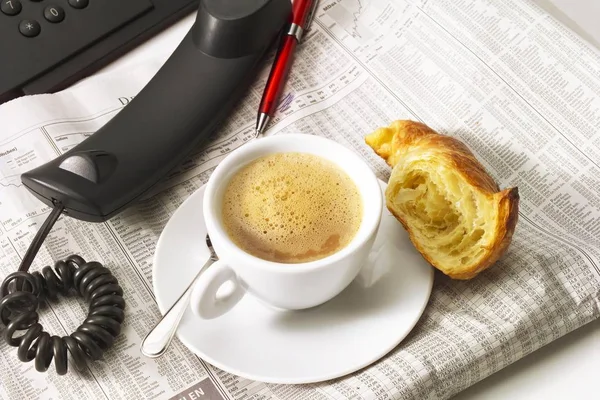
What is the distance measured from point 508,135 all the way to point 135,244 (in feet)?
1.22

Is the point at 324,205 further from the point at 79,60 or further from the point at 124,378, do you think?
the point at 79,60

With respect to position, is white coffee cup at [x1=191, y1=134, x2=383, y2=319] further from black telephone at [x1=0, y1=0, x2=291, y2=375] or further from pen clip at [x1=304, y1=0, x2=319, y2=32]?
pen clip at [x1=304, y1=0, x2=319, y2=32]

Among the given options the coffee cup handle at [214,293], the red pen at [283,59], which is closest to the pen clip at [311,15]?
the red pen at [283,59]

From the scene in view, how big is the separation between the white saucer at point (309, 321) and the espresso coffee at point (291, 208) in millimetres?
71

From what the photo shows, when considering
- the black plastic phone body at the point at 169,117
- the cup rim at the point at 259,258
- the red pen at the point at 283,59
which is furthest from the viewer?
the red pen at the point at 283,59

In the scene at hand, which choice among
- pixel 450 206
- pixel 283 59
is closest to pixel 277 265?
pixel 450 206

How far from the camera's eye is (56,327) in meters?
0.63

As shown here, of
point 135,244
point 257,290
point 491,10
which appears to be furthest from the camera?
point 491,10

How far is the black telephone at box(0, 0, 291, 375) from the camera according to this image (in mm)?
597

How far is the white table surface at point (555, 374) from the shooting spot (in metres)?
0.60

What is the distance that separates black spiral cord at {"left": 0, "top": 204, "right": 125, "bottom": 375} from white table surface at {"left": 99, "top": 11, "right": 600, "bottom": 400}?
11.4 inches

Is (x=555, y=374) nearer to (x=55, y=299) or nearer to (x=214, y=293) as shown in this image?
Answer: (x=214, y=293)

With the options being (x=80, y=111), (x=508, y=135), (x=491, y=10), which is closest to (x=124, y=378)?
(x=80, y=111)

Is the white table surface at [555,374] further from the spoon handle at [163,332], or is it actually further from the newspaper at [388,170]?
the spoon handle at [163,332]
